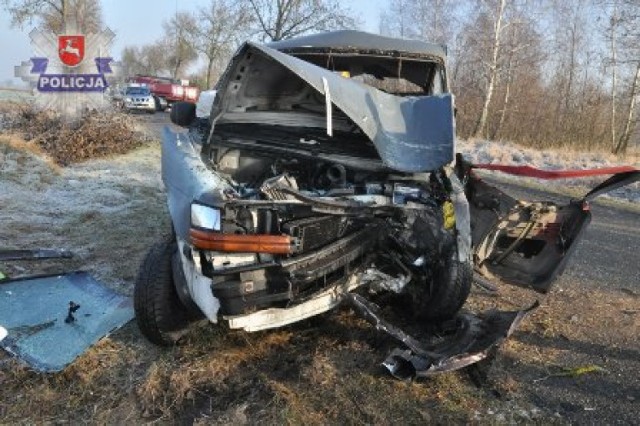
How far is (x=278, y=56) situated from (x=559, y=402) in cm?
247

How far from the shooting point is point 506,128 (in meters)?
22.3

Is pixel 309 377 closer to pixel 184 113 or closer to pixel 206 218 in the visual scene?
pixel 206 218

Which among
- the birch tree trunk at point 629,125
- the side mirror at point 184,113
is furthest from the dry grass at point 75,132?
the birch tree trunk at point 629,125

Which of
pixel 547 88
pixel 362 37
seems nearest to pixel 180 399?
pixel 362 37

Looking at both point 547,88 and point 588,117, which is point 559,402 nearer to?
point 588,117

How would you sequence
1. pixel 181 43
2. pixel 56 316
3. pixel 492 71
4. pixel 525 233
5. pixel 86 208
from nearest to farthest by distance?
pixel 56 316, pixel 525 233, pixel 86 208, pixel 492 71, pixel 181 43

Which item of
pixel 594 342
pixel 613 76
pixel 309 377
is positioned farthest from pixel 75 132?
pixel 613 76

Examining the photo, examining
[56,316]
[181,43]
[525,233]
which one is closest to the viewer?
[56,316]

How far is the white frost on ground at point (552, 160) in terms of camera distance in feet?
39.5

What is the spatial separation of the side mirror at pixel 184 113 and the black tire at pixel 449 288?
117 inches

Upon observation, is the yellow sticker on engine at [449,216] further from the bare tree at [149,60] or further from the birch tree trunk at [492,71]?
the bare tree at [149,60]

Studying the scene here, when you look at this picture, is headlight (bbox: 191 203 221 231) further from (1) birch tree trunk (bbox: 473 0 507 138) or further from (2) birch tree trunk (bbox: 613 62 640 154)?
(1) birch tree trunk (bbox: 473 0 507 138)

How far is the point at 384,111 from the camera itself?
386cm

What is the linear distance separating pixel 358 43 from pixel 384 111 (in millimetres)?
1168
